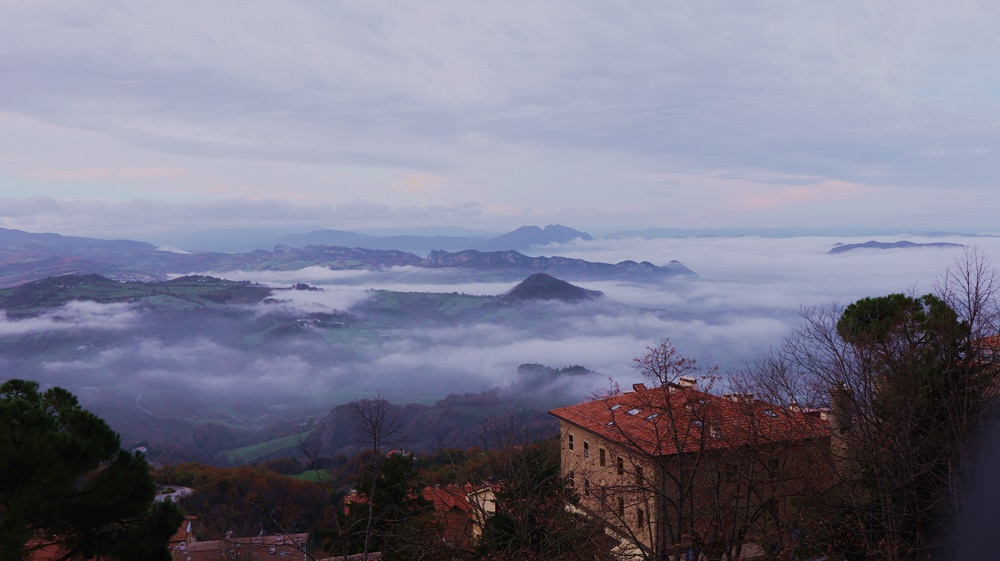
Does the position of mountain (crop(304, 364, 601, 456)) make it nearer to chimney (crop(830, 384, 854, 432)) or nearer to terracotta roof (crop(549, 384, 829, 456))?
chimney (crop(830, 384, 854, 432))

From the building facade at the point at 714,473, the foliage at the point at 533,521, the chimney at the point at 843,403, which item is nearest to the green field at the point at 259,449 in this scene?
the foliage at the point at 533,521

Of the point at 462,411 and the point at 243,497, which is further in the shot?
the point at 462,411

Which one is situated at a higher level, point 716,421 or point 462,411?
point 716,421

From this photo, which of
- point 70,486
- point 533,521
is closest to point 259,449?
point 533,521

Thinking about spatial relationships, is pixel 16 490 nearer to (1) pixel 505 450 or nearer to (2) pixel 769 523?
(1) pixel 505 450

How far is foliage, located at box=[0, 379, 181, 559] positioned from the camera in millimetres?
12406

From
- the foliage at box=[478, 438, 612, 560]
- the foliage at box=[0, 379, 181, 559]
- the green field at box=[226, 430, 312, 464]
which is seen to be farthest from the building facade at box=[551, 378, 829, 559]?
the green field at box=[226, 430, 312, 464]

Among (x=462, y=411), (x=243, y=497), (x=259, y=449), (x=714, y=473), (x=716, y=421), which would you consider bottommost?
(x=259, y=449)

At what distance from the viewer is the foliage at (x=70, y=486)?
1241cm

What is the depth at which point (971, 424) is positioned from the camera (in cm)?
1523

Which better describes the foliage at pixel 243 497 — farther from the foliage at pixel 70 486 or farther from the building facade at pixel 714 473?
the building facade at pixel 714 473

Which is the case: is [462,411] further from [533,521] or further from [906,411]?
[906,411]

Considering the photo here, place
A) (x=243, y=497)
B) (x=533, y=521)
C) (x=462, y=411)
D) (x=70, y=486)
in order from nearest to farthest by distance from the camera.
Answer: (x=70, y=486) → (x=533, y=521) → (x=243, y=497) → (x=462, y=411)

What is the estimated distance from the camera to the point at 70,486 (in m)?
13.1
